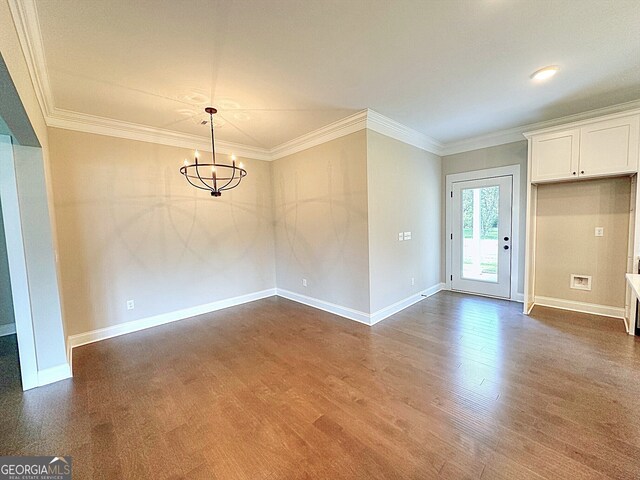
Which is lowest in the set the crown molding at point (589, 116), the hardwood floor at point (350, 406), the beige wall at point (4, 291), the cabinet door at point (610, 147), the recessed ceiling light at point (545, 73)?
the hardwood floor at point (350, 406)

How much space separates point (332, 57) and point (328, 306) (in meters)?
3.31

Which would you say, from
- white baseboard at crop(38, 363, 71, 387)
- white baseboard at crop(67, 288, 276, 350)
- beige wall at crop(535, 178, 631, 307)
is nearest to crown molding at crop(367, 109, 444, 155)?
beige wall at crop(535, 178, 631, 307)

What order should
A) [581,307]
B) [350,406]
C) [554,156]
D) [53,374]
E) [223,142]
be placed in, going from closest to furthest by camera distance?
[350,406] < [53,374] < [554,156] < [581,307] < [223,142]

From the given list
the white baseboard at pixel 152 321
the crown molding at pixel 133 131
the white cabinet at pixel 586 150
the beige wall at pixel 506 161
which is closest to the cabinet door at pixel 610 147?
the white cabinet at pixel 586 150

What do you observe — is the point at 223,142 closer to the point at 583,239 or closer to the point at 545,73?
the point at 545,73

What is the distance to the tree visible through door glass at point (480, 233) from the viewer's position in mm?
4582

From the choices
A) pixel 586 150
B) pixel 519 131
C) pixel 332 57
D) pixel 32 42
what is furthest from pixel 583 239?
pixel 32 42

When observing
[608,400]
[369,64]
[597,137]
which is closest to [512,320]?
[608,400]

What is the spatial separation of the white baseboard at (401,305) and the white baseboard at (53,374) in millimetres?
3357

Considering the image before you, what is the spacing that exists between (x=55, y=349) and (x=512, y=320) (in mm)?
5297

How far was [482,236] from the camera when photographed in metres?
4.72

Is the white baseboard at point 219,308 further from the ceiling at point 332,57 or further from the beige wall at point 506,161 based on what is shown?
the ceiling at point 332,57

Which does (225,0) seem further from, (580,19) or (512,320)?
(512,320)

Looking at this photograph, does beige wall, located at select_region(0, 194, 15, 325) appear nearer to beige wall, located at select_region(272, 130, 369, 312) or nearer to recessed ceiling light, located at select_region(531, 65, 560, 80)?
beige wall, located at select_region(272, 130, 369, 312)
